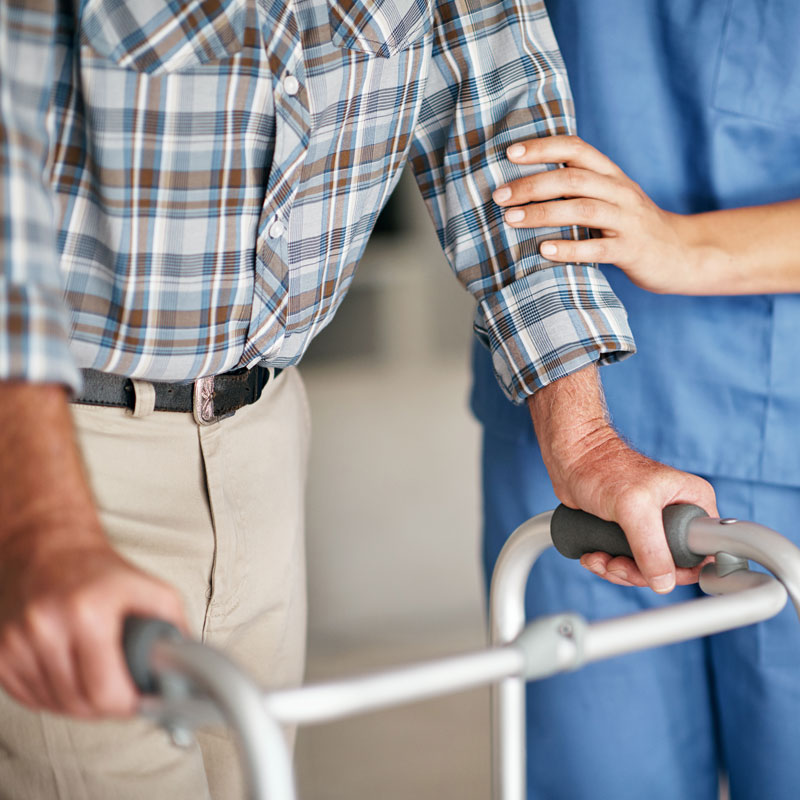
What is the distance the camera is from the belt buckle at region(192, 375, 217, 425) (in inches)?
32.5

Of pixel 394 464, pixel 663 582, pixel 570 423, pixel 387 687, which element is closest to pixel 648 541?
pixel 663 582

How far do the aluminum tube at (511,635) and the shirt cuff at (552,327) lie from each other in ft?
0.52

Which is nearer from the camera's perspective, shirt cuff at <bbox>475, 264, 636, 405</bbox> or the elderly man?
the elderly man

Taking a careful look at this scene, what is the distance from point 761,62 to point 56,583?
2.64 feet

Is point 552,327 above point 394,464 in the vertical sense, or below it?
above

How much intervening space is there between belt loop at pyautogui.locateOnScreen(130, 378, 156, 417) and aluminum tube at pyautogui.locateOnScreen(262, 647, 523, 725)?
1.34 feet

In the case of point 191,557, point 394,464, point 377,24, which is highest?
point 377,24

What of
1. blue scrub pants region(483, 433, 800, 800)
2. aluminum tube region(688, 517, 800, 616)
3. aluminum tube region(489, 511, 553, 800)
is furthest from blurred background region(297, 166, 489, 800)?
aluminum tube region(688, 517, 800, 616)

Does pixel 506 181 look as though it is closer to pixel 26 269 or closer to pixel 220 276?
pixel 220 276

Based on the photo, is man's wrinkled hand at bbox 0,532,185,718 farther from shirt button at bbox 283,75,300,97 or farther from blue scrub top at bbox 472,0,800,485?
blue scrub top at bbox 472,0,800,485

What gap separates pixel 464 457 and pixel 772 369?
4.15ft

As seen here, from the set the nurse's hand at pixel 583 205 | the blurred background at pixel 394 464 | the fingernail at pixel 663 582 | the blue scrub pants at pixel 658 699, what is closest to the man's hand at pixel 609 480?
the fingernail at pixel 663 582

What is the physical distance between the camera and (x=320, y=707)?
45cm

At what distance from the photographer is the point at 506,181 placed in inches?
33.5
